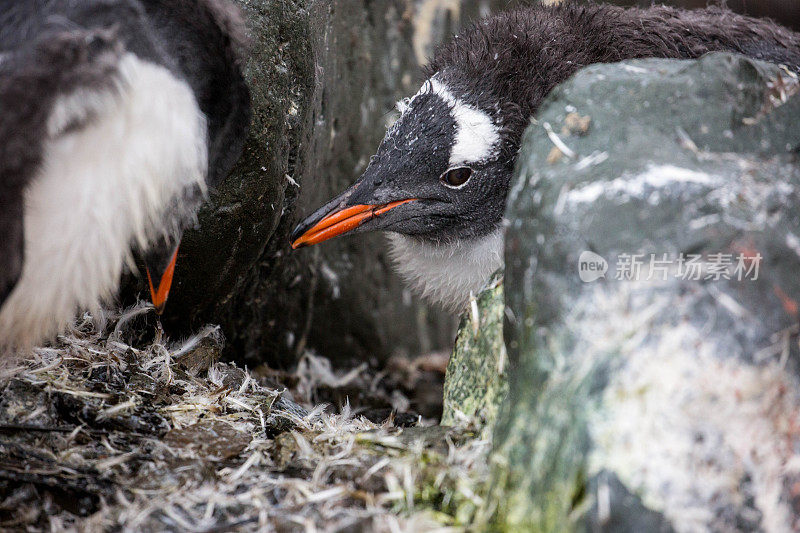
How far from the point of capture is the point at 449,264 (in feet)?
11.4

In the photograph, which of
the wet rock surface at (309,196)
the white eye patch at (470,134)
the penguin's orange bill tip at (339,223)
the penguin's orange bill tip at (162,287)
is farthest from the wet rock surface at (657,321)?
the wet rock surface at (309,196)

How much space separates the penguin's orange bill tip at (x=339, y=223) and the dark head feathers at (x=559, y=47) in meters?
0.60

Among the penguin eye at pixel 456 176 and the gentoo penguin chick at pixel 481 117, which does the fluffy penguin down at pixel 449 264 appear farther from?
the penguin eye at pixel 456 176

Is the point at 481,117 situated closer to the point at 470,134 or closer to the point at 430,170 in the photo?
the point at 470,134

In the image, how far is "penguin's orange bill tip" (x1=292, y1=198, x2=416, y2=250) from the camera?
3105 millimetres

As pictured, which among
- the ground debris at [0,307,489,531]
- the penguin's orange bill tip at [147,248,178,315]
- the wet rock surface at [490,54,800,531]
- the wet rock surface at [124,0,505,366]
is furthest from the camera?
the wet rock surface at [124,0,505,366]

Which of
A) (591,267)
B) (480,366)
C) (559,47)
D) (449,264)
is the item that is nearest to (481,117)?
(559,47)

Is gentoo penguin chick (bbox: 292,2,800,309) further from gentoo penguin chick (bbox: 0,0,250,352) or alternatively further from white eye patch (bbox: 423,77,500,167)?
gentoo penguin chick (bbox: 0,0,250,352)

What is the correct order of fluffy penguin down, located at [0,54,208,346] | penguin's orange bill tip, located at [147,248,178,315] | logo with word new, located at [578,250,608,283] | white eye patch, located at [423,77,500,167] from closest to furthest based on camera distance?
logo with word new, located at [578,250,608,283] < fluffy penguin down, located at [0,54,208,346] < penguin's orange bill tip, located at [147,248,178,315] < white eye patch, located at [423,77,500,167]

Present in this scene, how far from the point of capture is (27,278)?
7.55 feet

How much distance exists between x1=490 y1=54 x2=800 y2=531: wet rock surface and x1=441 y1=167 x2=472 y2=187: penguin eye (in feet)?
3.65

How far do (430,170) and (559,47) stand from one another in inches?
28.3

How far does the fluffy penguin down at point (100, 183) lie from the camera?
2158 mm

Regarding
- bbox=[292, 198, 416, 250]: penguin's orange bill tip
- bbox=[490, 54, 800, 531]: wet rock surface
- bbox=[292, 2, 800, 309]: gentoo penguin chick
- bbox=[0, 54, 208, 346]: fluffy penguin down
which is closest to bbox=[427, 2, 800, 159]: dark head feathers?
bbox=[292, 2, 800, 309]: gentoo penguin chick
